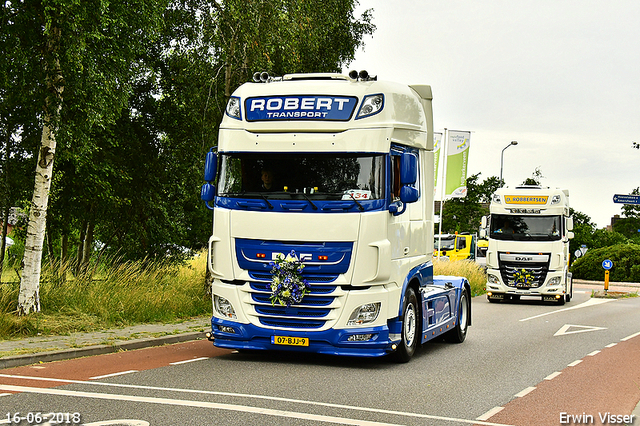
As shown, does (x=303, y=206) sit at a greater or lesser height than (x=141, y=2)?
lesser

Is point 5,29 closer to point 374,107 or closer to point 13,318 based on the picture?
point 13,318

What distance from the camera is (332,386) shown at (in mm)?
9117

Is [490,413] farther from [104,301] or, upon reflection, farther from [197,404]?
[104,301]

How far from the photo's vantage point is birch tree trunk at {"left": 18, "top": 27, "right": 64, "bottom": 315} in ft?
40.8

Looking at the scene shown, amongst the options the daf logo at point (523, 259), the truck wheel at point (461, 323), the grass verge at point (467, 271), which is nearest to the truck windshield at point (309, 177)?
the truck wheel at point (461, 323)

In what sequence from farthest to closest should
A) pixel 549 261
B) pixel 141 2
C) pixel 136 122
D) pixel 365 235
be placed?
pixel 549 261, pixel 136 122, pixel 141 2, pixel 365 235

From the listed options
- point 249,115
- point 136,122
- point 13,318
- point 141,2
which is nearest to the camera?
point 249,115

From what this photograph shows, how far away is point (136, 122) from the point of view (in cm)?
2197

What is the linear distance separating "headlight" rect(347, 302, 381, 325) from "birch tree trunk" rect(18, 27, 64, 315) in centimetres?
560

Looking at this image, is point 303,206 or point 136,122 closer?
point 303,206

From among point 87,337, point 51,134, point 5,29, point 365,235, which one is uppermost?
point 5,29

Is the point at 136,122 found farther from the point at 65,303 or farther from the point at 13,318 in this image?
the point at 13,318

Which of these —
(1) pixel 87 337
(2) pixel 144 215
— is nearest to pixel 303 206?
(1) pixel 87 337

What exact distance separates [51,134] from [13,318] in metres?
3.01
